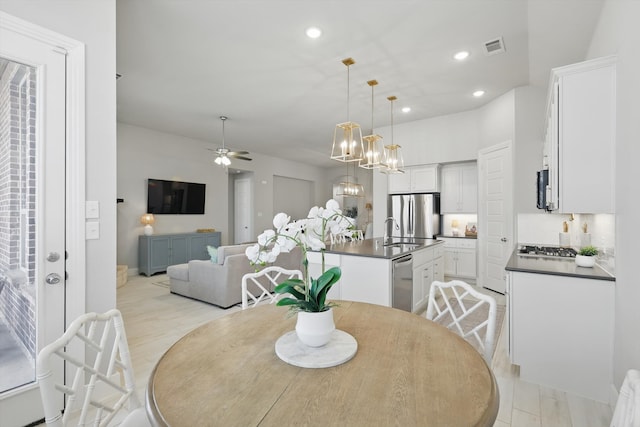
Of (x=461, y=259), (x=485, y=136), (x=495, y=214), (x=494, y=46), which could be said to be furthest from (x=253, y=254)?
(x=461, y=259)

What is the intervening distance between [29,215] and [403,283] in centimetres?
307

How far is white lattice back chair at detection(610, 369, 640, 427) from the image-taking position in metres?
0.63

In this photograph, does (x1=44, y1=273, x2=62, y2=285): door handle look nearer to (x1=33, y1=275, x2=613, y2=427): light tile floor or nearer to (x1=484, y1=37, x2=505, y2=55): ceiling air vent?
(x1=33, y1=275, x2=613, y2=427): light tile floor

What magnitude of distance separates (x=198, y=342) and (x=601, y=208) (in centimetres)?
257

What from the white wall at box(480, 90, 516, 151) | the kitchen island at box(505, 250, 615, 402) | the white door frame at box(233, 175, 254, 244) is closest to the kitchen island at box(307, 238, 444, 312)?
the kitchen island at box(505, 250, 615, 402)

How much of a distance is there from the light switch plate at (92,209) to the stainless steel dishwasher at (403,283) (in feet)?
8.18

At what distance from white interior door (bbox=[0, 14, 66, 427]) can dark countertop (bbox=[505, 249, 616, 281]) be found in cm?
310

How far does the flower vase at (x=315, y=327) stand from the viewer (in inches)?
43.8

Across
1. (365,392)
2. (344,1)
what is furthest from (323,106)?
(365,392)

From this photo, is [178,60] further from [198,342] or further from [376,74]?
[198,342]

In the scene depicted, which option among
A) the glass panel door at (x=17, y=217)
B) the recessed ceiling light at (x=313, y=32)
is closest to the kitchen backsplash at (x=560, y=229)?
the recessed ceiling light at (x=313, y=32)

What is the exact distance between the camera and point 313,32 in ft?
9.56

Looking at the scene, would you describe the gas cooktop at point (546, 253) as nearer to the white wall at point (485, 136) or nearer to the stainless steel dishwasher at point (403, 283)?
the stainless steel dishwasher at point (403, 283)

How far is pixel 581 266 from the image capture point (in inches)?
91.1
